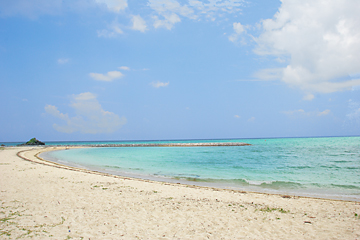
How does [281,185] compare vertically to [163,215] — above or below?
below

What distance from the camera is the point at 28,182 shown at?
1202 cm

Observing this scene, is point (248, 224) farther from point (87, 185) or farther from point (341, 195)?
point (87, 185)

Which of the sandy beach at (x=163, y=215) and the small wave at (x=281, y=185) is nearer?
the sandy beach at (x=163, y=215)

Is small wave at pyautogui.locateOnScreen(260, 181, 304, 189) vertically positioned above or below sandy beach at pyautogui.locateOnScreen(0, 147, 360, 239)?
Answer: below

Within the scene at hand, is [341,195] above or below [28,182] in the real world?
below

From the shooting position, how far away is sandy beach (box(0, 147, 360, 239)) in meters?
5.97

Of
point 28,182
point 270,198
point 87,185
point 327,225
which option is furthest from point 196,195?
point 28,182

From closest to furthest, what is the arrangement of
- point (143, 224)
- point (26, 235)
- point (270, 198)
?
1. point (26, 235)
2. point (143, 224)
3. point (270, 198)

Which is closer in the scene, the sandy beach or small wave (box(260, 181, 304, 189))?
the sandy beach

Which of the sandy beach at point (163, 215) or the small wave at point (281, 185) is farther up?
the sandy beach at point (163, 215)

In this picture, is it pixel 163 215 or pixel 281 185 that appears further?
pixel 281 185

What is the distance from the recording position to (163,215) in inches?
296

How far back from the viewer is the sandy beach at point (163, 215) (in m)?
5.97

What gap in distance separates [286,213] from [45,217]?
8.49m
